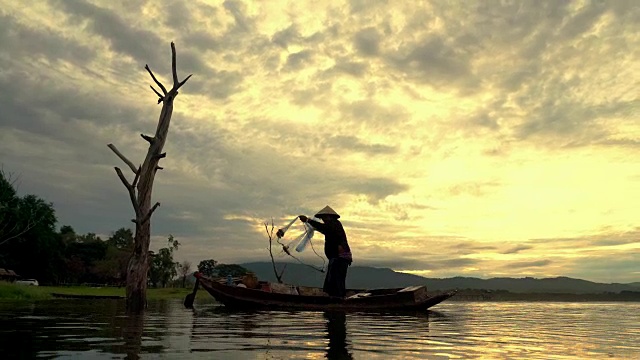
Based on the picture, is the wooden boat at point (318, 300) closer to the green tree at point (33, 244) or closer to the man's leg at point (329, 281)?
the man's leg at point (329, 281)

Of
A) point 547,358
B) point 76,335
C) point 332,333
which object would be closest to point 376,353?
point 547,358

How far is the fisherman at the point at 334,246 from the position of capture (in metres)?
19.5

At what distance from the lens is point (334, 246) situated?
19781 millimetres

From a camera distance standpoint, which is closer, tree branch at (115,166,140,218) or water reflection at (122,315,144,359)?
water reflection at (122,315,144,359)

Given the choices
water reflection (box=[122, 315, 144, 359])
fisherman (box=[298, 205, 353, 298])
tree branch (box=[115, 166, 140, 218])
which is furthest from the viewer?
fisherman (box=[298, 205, 353, 298])

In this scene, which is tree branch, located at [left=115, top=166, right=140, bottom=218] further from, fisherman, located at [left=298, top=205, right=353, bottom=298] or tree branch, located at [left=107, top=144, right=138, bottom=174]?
fisherman, located at [left=298, top=205, right=353, bottom=298]

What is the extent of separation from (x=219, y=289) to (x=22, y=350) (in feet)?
51.0

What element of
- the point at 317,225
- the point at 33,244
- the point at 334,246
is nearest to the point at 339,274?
the point at 334,246

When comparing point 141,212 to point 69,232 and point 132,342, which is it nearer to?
point 132,342

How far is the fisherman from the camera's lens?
64.0ft

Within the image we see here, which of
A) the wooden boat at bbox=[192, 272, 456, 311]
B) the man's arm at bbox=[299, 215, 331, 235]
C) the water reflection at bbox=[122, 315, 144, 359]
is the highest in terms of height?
the man's arm at bbox=[299, 215, 331, 235]

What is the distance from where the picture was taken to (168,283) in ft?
332

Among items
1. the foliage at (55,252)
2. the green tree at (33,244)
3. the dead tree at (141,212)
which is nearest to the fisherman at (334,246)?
the dead tree at (141,212)

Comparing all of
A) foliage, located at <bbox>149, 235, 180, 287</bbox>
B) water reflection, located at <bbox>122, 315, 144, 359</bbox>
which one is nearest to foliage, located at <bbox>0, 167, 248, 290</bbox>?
foliage, located at <bbox>149, 235, 180, 287</bbox>
